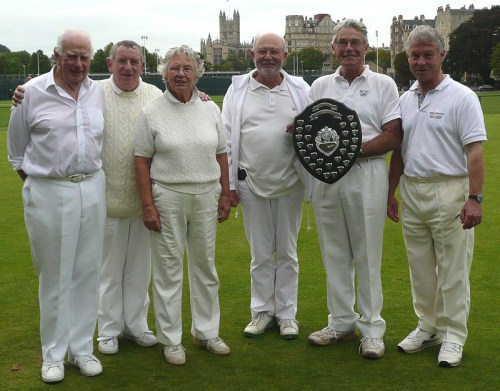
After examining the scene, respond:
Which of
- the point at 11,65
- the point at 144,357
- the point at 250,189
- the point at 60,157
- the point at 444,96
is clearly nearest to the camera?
the point at 60,157

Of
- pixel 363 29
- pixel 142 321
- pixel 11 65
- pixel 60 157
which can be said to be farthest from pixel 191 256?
pixel 11 65

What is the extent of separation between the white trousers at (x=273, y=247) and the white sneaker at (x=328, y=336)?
1.25 feet

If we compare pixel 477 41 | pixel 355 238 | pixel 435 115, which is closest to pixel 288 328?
pixel 355 238

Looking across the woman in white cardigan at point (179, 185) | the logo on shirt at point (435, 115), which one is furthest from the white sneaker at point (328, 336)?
the logo on shirt at point (435, 115)

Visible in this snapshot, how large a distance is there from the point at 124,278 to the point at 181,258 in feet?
1.92

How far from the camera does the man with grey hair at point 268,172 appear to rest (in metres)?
5.59

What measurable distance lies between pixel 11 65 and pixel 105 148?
111 meters

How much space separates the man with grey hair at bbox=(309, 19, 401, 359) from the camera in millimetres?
5164

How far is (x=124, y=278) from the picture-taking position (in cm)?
557

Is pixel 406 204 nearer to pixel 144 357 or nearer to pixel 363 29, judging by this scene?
pixel 363 29

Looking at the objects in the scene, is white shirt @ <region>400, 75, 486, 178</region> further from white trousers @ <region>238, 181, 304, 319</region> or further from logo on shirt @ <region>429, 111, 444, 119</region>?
white trousers @ <region>238, 181, 304, 319</region>

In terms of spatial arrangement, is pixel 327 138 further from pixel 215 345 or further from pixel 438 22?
pixel 438 22

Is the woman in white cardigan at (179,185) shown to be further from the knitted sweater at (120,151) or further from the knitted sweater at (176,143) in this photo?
the knitted sweater at (120,151)

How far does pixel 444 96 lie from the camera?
4.98 metres
